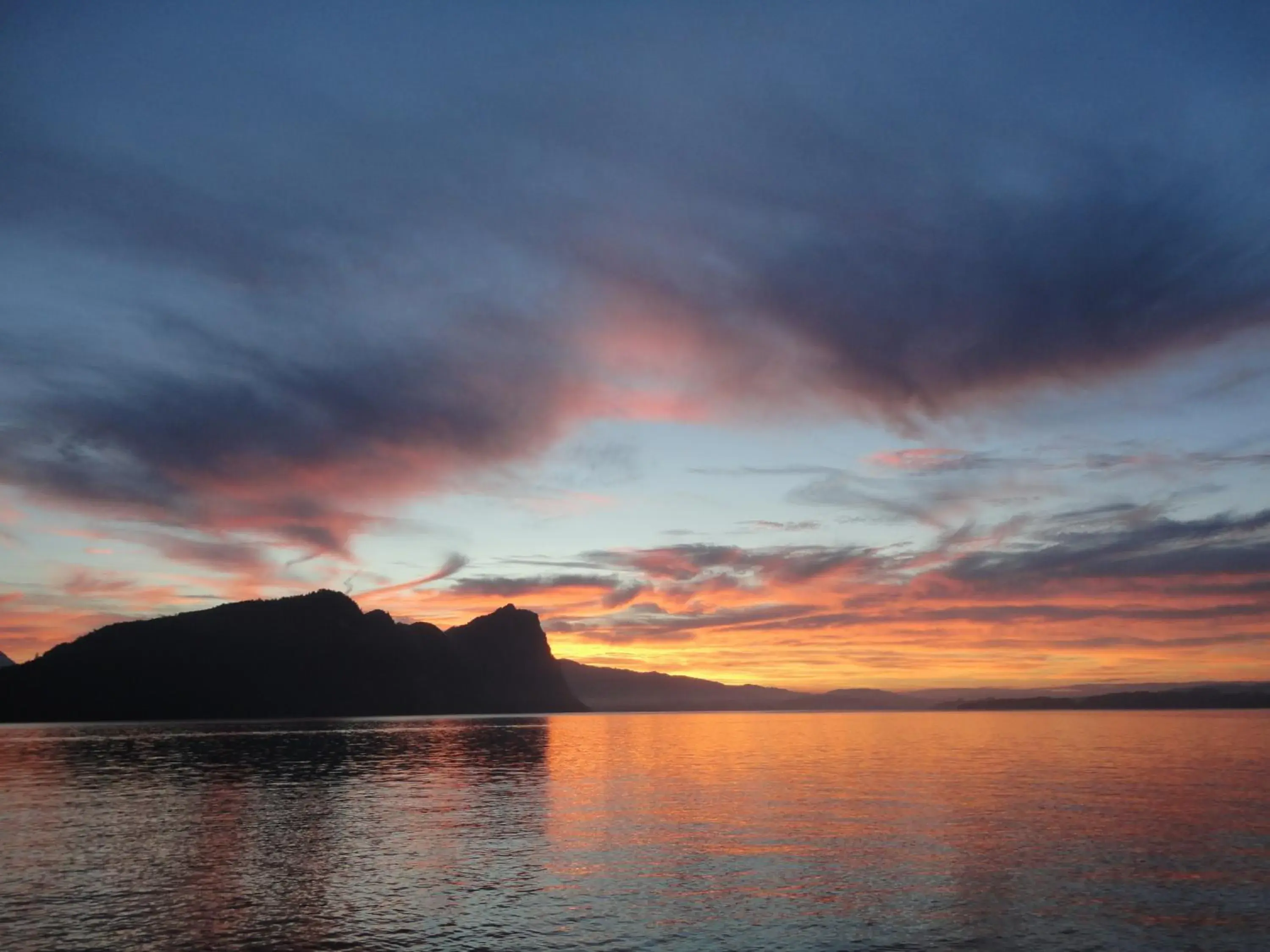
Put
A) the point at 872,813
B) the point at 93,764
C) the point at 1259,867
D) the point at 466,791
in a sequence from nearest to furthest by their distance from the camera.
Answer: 1. the point at 1259,867
2. the point at 872,813
3. the point at 466,791
4. the point at 93,764

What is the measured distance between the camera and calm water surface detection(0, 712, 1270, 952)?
113ft

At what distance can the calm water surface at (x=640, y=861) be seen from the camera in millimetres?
34312

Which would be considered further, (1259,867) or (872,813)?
(872,813)

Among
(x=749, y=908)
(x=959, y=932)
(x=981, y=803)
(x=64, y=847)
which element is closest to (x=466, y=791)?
(x=64, y=847)

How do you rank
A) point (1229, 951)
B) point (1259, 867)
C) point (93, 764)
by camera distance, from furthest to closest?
point (93, 764) → point (1259, 867) → point (1229, 951)

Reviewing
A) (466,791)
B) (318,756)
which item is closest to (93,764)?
(318,756)

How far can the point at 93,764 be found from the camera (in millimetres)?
119438

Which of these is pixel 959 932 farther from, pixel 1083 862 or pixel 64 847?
pixel 64 847

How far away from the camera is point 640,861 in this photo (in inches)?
1908

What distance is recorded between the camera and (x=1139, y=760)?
398 ft

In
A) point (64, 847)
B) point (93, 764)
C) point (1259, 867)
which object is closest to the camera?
point (1259, 867)

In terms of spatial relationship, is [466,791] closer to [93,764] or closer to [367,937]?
[367,937]

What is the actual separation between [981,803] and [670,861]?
37.0 metres

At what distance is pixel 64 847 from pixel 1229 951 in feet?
197
